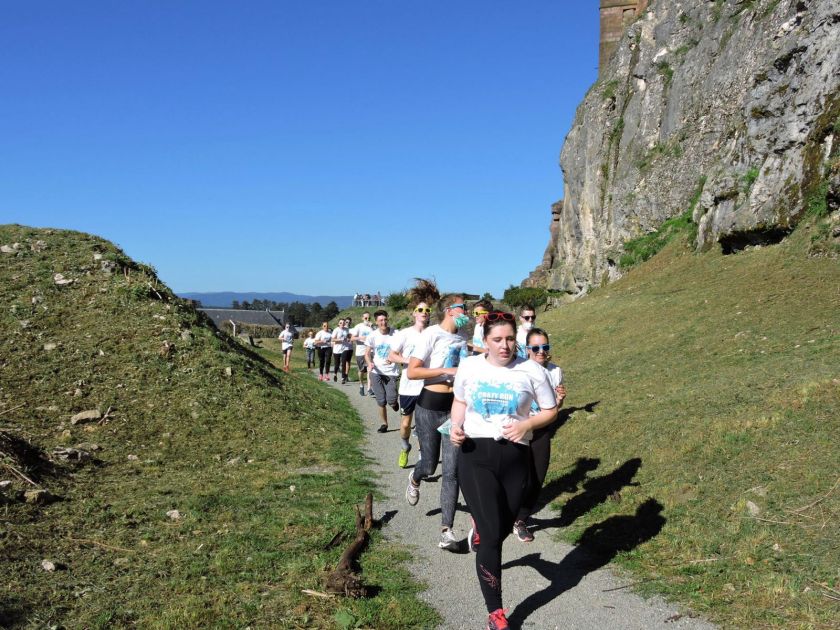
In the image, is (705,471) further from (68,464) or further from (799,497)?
(68,464)

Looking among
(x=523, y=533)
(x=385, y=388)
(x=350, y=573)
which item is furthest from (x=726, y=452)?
(x=385, y=388)

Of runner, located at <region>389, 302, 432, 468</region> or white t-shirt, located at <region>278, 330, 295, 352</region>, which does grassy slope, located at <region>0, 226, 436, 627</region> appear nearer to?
runner, located at <region>389, 302, 432, 468</region>

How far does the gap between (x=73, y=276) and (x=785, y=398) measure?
540 inches

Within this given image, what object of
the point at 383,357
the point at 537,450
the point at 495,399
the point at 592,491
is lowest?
the point at 592,491

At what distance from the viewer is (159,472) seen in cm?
902

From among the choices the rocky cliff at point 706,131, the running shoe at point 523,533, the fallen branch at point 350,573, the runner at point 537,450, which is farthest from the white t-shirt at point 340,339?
the running shoe at point 523,533

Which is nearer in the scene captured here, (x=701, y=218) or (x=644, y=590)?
(x=644, y=590)

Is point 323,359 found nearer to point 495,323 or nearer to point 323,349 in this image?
point 323,349

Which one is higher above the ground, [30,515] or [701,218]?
[701,218]

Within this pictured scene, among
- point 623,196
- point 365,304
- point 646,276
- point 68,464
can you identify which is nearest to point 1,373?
point 68,464

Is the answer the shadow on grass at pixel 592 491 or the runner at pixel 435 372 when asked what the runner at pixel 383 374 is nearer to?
the shadow on grass at pixel 592 491

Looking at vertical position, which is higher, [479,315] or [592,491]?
[479,315]

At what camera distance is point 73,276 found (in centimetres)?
1552

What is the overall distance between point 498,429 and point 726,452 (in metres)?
3.96
